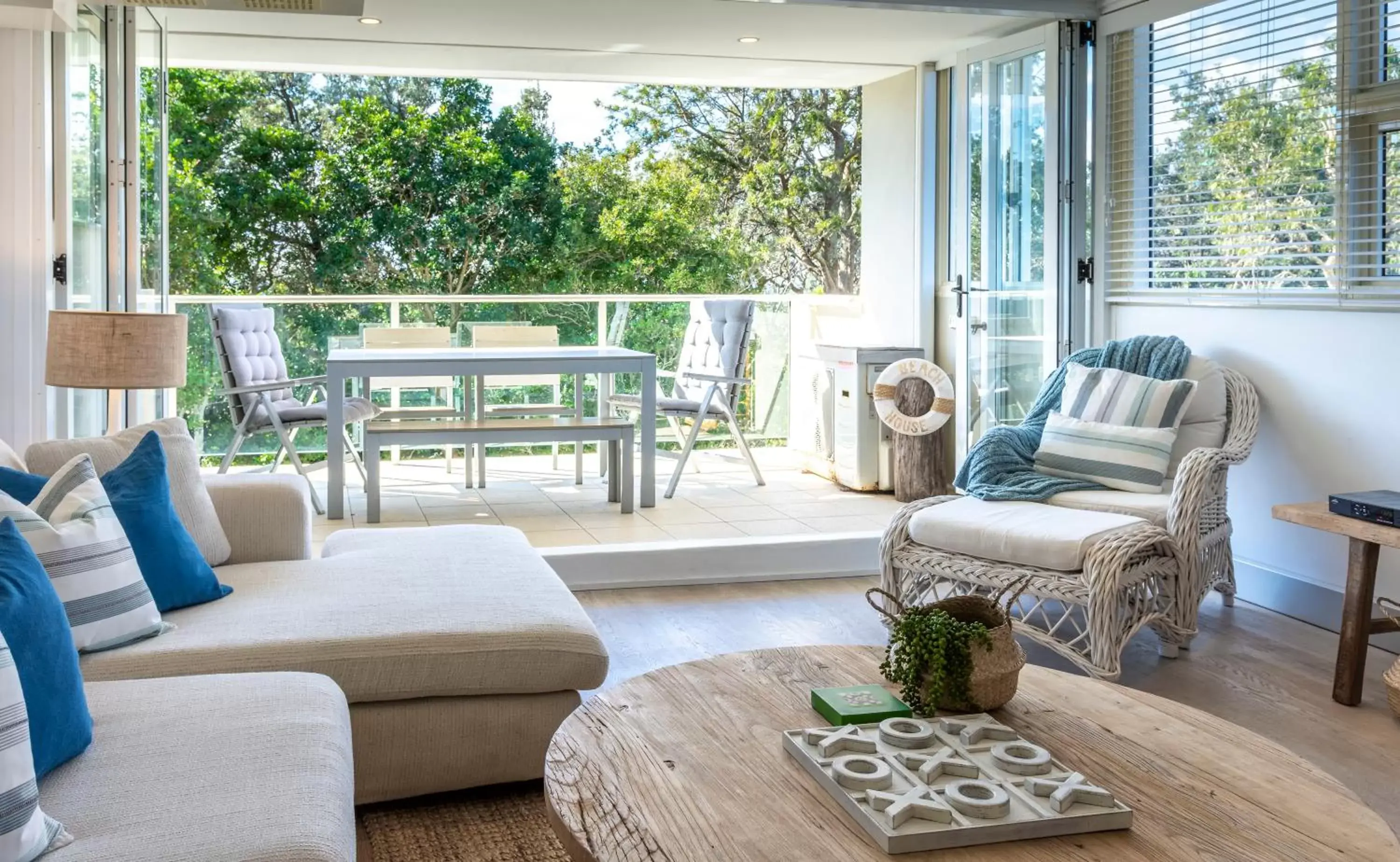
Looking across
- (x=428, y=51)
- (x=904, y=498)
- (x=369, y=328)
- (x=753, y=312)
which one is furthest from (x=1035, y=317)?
(x=369, y=328)

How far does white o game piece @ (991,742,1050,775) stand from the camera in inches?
67.0

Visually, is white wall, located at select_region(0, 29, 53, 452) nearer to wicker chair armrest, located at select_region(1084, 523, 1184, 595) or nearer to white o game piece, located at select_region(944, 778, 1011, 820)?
wicker chair armrest, located at select_region(1084, 523, 1184, 595)

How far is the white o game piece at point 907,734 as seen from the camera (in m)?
Answer: 1.79

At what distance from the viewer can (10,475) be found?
248 cm

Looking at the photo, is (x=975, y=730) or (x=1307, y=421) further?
(x=1307, y=421)

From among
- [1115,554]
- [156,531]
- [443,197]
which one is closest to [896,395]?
[1115,554]

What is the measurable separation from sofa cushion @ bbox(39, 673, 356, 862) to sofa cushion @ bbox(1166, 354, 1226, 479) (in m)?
2.93

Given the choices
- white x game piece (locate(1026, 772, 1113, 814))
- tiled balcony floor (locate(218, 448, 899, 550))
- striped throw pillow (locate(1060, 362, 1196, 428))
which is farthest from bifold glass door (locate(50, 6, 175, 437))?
white x game piece (locate(1026, 772, 1113, 814))

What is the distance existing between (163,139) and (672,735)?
4183mm

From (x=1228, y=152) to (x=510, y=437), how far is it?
313 centimetres

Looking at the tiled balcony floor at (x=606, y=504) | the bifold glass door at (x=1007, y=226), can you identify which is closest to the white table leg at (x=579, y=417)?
the tiled balcony floor at (x=606, y=504)

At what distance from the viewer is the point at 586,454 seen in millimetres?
7730

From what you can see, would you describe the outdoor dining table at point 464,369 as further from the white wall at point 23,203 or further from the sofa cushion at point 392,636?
the sofa cushion at point 392,636

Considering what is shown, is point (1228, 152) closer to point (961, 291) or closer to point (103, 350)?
point (961, 291)
